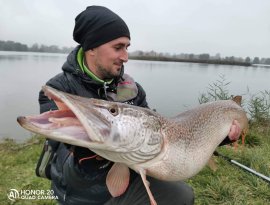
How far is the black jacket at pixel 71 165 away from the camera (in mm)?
2436

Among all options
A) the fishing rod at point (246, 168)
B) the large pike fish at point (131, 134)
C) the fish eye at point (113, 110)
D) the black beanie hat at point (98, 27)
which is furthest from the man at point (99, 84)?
the fishing rod at point (246, 168)

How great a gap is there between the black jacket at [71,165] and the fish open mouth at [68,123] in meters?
0.71

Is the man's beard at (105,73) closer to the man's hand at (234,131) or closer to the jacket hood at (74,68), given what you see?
the jacket hood at (74,68)

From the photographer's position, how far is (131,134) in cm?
184

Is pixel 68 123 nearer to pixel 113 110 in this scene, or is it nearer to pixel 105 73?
pixel 113 110

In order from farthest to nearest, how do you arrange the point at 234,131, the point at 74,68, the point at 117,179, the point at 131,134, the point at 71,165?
the point at 234,131
the point at 74,68
the point at 71,165
the point at 117,179
the point at 131,134

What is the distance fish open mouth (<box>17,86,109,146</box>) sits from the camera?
1.62 m

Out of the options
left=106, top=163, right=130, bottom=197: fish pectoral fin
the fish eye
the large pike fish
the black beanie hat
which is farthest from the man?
the fish eye

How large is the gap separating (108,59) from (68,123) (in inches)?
48.7

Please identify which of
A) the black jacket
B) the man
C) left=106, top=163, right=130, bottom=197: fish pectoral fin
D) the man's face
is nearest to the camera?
left=106, top=163, right=130, bottom=197: fish pectoral fin

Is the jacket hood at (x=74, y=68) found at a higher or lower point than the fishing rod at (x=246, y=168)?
higher

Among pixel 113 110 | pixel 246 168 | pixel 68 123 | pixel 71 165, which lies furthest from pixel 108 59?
pixel 246 168

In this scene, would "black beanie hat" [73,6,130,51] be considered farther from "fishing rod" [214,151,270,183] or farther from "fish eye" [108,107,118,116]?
"fishing rod" [214,151,270,183]

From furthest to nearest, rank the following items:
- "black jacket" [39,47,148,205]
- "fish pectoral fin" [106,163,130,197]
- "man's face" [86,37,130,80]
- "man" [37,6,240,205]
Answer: "man's face" [86,37,130,80], "man" [37,6,240,205], "black jacket" [39,47,148,205], "fish pectoral fin" [106,163,130,197]
